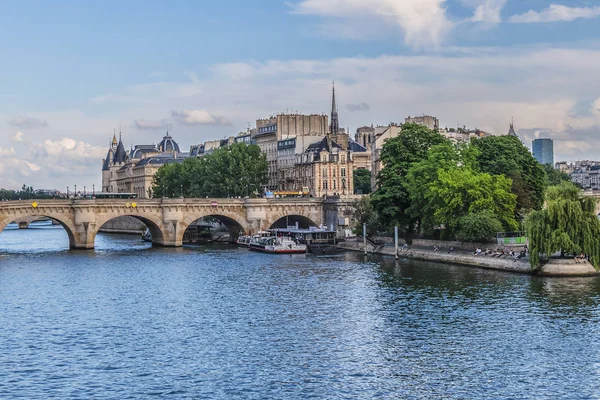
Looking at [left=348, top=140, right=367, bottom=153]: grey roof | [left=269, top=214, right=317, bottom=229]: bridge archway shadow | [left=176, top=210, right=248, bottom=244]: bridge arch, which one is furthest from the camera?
[left=348, top=140, right=367, bottom=153]: grey roof

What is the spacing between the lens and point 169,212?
104000 millimetres

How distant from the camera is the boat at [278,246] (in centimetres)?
9344

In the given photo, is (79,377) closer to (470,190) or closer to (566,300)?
(566,300)

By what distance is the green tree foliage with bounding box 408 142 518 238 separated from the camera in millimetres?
75688

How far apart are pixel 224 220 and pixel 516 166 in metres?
40.8

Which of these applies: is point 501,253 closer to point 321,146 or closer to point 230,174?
point 230,174

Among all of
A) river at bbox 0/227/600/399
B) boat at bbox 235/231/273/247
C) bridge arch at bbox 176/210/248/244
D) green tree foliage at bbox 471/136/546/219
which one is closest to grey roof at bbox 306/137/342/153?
bridge arch at bbox 176/210/248/244

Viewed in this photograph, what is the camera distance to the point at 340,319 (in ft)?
161

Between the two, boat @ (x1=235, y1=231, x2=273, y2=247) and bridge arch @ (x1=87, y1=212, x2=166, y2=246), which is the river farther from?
boat @ (x1=235, y1=231, x2=273, y2=247)

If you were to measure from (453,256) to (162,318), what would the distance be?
31.6m

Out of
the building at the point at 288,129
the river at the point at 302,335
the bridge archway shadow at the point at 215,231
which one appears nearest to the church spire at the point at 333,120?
the building at the point at 288,129

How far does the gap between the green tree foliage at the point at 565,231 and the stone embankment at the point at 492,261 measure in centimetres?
73

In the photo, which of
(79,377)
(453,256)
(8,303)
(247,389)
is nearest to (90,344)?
(79,377)

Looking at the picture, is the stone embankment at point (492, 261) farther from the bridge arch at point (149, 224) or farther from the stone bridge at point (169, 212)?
the bridge arch at point (149, 224)
